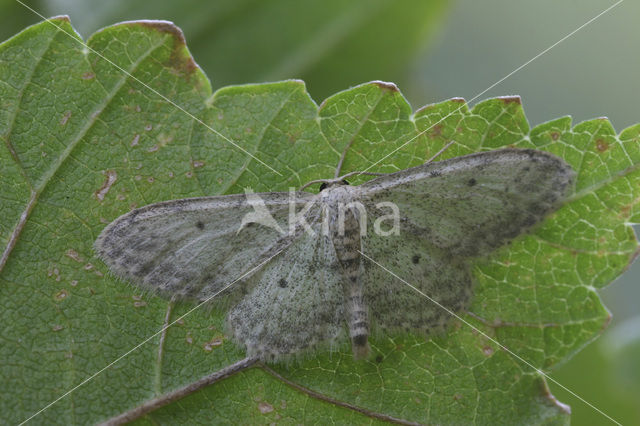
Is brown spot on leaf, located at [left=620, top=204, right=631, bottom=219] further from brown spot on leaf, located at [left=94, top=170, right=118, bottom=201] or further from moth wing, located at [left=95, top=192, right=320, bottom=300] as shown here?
brown spot on leaf, located at [left=94, top=170, right=118, bottom=201]

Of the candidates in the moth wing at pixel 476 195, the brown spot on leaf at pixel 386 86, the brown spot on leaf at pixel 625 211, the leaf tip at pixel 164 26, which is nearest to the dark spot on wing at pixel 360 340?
the moth wing at pixel 476 195

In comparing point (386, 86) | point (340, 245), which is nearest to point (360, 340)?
point (340, 245)

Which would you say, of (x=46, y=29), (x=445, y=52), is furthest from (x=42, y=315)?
(x=445, y=52)

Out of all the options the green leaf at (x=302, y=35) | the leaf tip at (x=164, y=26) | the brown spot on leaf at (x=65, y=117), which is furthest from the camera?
the green leaf at (x=302, y=35)

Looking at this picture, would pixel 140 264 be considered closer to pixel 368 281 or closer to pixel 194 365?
pixel 194 365

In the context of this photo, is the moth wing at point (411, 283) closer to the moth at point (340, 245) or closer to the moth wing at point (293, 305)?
the moth at point (340, 245)

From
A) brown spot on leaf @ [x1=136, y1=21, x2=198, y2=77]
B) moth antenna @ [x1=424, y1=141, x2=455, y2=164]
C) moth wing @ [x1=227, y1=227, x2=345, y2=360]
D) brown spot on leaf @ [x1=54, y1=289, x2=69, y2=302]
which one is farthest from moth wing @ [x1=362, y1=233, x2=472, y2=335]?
brown spot on leaf @ [x1=54, y1=289, x2=69, y2=302]

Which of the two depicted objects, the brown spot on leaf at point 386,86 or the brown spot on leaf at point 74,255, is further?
the brown spot on leaf at point 74,255
